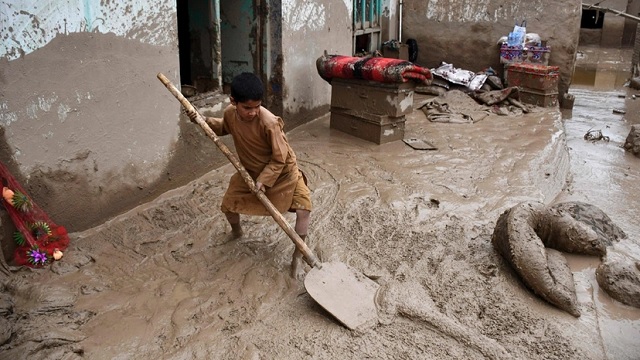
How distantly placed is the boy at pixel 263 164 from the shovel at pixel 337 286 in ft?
0.43

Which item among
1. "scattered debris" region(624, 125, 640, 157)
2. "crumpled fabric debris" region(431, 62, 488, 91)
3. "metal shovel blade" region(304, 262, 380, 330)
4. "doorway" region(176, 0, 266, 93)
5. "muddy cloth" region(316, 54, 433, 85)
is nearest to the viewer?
"metal shovel blade" region(304, 262, 380, 330)

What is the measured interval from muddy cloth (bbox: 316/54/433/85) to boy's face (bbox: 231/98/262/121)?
280cm

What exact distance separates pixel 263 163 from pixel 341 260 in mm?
855

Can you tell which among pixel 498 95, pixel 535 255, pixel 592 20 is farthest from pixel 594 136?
pixel 592 20

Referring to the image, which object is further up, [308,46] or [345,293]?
[308,46]

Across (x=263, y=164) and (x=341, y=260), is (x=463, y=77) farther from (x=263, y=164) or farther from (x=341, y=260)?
(x=263, y=164)

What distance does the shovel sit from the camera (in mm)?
2908

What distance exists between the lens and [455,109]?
300 inches

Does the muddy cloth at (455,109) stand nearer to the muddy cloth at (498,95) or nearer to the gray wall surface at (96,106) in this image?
the muddy cloth at (498,95)

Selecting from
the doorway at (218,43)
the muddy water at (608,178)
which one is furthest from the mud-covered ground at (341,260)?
the doorway at (218,43)

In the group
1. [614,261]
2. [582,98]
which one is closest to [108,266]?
[614,261]

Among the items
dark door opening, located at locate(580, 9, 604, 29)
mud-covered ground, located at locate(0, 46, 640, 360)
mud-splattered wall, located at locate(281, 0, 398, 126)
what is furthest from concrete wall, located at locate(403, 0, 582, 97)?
dark door opening, located at locate(580, 9, 604, 29)

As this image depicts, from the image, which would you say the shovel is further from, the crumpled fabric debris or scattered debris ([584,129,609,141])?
the crumpled fabric debris

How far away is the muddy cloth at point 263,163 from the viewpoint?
127 inches
